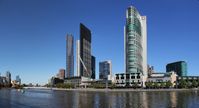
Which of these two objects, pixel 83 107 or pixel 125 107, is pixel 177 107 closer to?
pixel 125 107

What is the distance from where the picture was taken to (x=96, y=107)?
317 feet

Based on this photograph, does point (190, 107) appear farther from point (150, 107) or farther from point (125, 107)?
point (125, 107)

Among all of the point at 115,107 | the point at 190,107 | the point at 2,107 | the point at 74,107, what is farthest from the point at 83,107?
the point at 190,107

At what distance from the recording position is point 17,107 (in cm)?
9712

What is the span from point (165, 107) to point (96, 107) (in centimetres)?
2082

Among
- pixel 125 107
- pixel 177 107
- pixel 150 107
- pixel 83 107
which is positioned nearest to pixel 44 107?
pixel 83 107

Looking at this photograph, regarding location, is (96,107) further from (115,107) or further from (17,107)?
(17,107)

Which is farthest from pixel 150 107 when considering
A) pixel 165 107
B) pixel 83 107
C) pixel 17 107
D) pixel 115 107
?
pixel 17 107

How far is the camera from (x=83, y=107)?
96.9m

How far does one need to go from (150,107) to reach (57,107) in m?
28.3

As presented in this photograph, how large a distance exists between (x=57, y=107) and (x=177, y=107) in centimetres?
3636

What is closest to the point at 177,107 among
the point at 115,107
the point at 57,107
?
the point at 115,107

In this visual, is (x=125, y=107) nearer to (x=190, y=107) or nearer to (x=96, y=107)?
(x=96, y=107)

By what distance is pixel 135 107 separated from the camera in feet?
319
